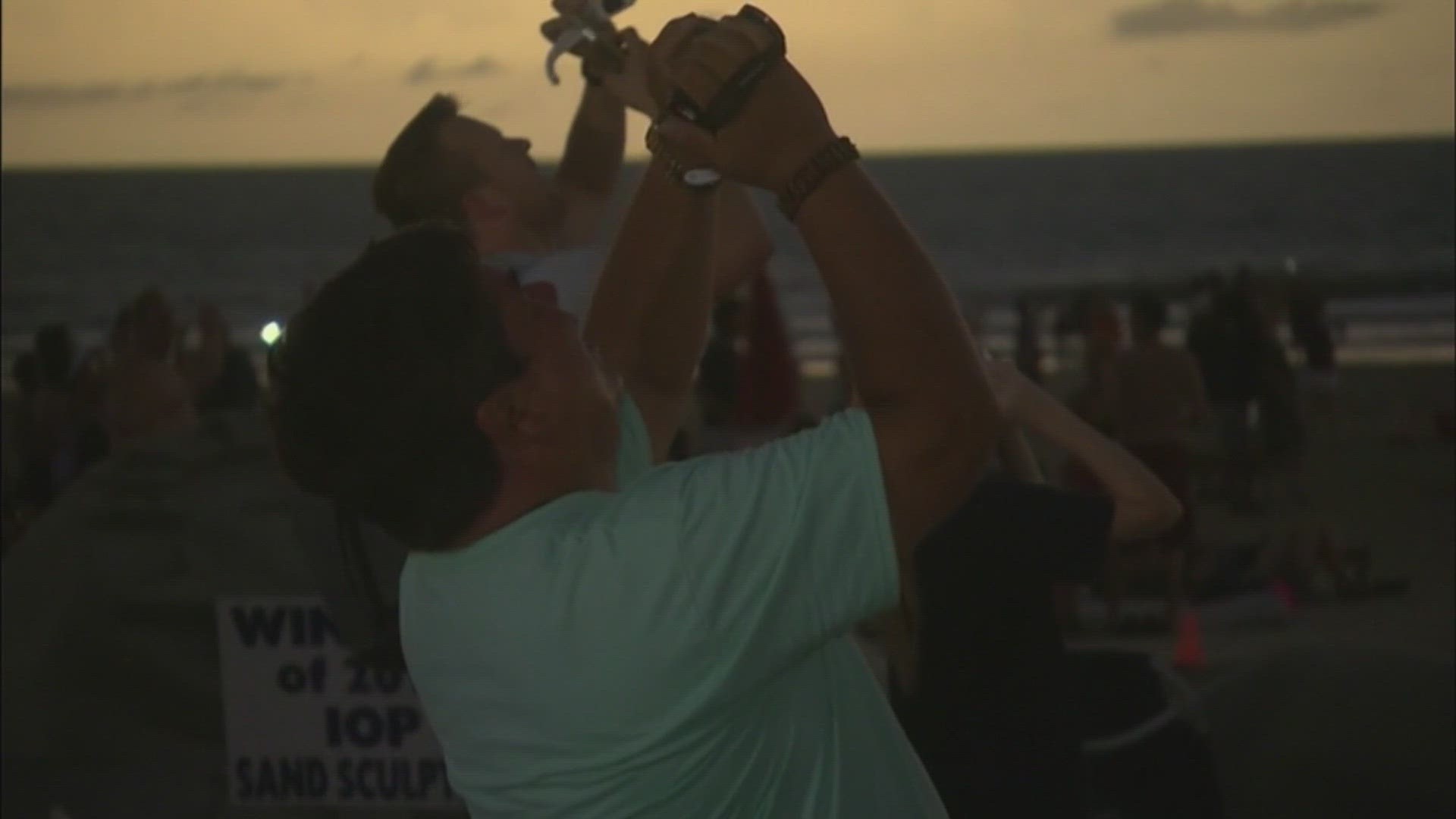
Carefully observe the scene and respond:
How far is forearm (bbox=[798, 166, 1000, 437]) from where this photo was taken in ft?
3.68

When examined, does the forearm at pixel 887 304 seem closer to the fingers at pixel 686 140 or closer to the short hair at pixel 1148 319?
the fingers at pixel 686 140

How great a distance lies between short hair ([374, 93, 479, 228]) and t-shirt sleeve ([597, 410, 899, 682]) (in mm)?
949

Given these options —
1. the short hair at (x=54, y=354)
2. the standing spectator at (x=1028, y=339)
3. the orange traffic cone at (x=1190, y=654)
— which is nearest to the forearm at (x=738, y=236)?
the orange traffic cone at (x=1190, y=654)

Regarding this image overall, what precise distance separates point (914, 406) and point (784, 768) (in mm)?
295

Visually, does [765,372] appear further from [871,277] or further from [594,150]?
[871,277]

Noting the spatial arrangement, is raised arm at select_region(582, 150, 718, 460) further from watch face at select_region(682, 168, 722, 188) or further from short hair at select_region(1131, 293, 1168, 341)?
short hair at select_region(1131, 293, 1168, 341)

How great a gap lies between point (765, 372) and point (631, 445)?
5534 millimetres

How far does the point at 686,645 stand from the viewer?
1203 mm

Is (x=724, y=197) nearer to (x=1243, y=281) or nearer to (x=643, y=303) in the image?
(x=643, y=303)

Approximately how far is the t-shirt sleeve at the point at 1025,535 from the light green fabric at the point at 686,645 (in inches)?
40.5

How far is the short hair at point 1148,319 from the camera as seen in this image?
7156 mm

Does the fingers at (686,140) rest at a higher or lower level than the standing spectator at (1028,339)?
lower

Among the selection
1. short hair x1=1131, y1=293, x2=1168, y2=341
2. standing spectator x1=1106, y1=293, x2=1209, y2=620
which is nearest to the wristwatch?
standing spectator x1=1106, y1=293, x2=1209, y2=620

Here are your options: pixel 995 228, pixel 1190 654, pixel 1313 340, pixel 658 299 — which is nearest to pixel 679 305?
pixel 658 299
